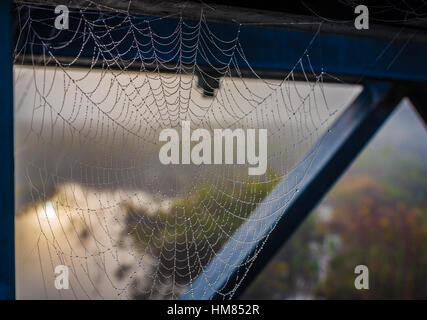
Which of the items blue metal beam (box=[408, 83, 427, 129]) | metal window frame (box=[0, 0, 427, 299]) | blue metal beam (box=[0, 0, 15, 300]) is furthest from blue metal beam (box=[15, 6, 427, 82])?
blue metal beam (box=[0, 0, 15, 300])

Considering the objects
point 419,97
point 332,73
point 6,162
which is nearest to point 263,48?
point 332,73

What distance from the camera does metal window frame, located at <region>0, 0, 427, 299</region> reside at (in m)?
3.15

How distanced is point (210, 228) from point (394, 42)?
7.35ft

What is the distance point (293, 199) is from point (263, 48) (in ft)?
3.06

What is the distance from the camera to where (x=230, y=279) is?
3184 mm

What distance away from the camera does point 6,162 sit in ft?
7.75

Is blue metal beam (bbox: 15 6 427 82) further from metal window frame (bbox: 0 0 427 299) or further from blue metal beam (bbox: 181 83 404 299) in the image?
blue metal beam (bbox: 181 83 404 299)

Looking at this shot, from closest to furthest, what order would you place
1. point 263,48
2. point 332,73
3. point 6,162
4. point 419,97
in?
point 6,162 → point 263,48 → point 332,73 → point 419,97

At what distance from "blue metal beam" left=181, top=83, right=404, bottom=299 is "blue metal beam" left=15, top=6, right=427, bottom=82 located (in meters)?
0.19

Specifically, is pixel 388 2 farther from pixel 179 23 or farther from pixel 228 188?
pixel 228 188

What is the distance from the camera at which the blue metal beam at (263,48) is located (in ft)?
9.23

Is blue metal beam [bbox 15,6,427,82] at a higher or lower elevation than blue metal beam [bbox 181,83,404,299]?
higher

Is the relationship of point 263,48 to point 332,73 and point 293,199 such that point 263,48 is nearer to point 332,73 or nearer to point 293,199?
point 332,73
